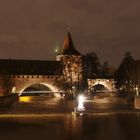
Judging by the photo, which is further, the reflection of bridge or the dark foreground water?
the reflection of bridge

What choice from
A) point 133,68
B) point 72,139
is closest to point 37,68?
point 133,68

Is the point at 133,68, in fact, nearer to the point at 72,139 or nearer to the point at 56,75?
the point at 56,75

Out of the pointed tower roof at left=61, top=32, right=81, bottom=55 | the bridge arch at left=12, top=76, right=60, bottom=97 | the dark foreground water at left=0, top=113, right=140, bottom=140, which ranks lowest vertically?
the dark foreground water at left=0, top=113, right=140, bottom=140

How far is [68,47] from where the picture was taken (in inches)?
4427

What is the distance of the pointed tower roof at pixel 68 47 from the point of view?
111238mm

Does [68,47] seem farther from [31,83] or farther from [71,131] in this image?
[71,131]

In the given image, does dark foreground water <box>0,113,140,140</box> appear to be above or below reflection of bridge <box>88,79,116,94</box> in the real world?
below

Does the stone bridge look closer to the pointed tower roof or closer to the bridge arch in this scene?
the pointed tower roof

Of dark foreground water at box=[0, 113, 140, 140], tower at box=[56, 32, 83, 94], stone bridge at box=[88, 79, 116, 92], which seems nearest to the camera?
dark foreground water at box=[0, 113, 140, 140]

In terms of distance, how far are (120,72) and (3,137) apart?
281 feet

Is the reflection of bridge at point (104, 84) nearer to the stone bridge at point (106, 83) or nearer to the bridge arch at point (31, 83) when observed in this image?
the stone bridge at point (106, 83)

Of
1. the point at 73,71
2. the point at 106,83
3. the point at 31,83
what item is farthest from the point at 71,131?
the point at 106,83

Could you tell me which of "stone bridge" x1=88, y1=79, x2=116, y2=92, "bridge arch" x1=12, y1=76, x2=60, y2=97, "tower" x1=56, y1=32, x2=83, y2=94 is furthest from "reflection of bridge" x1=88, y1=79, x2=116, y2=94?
"tower" x1=56, y1=32, x2=83, y2=94

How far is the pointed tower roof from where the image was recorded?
111238 millimetres
